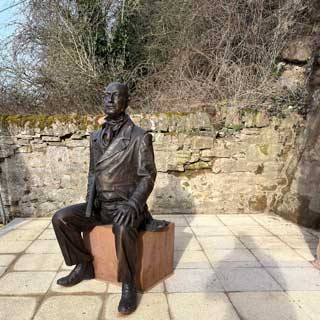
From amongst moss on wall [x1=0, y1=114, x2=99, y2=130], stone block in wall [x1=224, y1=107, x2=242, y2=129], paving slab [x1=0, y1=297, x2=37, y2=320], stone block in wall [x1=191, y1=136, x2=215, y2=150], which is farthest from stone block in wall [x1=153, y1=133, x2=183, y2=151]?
paving slab [x1=0, y1=297, x2=37, y2=320]

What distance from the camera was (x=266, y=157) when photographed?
5.22 metres

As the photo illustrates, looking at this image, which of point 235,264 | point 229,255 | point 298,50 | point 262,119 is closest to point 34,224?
point 229,255

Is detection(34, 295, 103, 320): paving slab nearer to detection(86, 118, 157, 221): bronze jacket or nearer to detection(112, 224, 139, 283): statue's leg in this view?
detection(112, 224, 139, 283): statue's leg

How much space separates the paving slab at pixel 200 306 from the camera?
7.60 feet

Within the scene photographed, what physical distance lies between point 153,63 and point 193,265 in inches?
206

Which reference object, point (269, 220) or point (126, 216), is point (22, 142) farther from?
point (269, 220)

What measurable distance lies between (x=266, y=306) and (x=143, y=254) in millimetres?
1141

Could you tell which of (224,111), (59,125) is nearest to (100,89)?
(59,125)

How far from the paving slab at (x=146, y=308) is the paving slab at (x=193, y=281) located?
204mm

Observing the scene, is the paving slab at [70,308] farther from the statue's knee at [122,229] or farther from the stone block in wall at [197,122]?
the stone block in wall at [197,122]

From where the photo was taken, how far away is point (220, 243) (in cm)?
387

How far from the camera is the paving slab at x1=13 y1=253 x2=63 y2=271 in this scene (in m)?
3.14

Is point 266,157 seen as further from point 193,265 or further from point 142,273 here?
point 142,273

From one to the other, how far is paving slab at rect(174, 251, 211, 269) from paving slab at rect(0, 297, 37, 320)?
4.88 feet
